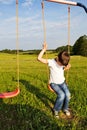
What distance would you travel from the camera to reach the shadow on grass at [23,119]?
739cm

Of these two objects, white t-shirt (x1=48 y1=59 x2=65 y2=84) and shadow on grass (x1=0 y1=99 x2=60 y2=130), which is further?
white t-shirt (x1=48 y1=59 x2=65 y2=84)

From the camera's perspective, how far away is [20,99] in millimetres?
10023

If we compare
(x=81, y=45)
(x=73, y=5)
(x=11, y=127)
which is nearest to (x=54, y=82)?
(x=11, y=127)

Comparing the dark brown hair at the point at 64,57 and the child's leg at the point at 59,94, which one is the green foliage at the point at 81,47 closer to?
the child's leg at the point at 59,94

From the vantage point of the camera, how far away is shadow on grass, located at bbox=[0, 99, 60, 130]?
7.39 meters

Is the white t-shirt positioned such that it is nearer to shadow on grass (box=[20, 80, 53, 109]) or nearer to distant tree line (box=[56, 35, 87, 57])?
shadow on grass (box=[20, 80, 53, 109])

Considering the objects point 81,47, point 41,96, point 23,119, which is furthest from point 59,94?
point 81,47

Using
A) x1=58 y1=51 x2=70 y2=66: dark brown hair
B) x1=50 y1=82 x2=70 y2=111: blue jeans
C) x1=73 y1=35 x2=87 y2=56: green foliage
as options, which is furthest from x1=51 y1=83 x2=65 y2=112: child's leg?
x1=73 y1=35 x2=87 y2=56: green foliage

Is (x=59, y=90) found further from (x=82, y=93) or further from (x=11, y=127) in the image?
(x=82, y=93)

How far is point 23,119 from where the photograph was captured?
8016 millimetres

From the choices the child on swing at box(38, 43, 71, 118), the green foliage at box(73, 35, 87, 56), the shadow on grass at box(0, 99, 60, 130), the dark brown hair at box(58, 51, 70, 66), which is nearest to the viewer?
the shadow on grass at box(0, 99, 60, 130)

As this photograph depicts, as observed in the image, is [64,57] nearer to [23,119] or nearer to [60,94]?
[60,94]

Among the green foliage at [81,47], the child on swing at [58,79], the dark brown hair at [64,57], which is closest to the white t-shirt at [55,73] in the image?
the child on swing at [58,79]

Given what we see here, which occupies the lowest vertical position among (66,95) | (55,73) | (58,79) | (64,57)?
(66,95)
